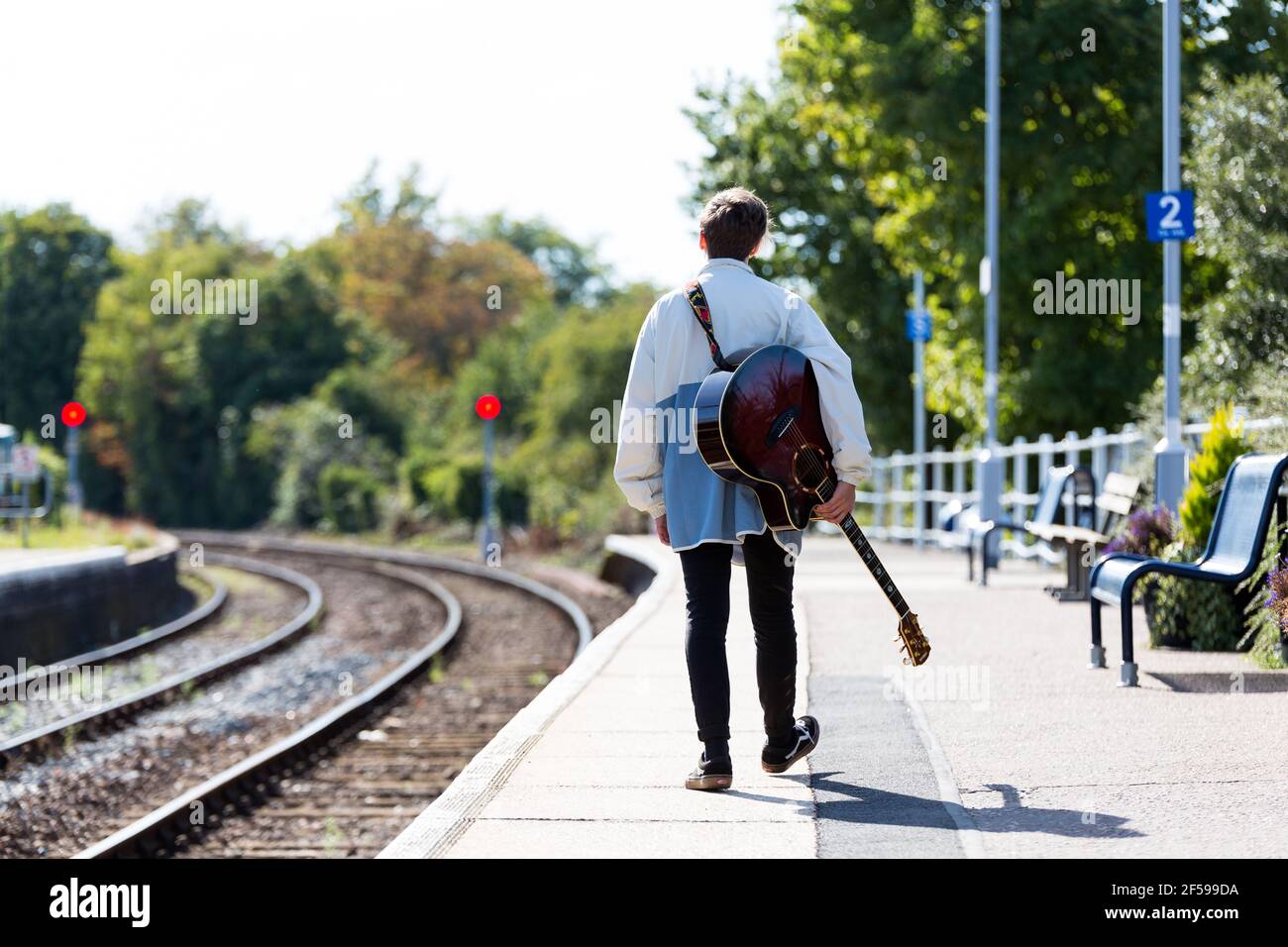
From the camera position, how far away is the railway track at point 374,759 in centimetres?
912

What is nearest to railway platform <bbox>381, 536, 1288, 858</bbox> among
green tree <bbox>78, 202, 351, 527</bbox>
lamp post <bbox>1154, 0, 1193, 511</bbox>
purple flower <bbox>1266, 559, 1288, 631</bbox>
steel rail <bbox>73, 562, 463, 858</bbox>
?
purple flower <bbox>1266, 559, 1288, 631</bbox>

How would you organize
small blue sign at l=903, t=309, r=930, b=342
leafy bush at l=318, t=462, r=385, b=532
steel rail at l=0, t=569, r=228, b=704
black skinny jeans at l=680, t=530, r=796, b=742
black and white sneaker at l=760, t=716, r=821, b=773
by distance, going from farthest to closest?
leafy bush at l=318, t=462, r=385, b=532 → small blue sign at l=903, t=309, r=930, b=342 → steel rail at l=0, t=569, r=228, b=704 → black and white sneaker at l=760, t=716, r=821, b=773 → black skinny jeans at l=680, t=530, r=796, b=742

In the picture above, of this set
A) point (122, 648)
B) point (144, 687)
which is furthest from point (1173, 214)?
point (122, 648)

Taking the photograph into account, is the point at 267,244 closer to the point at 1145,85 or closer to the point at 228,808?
the point at 1145,85

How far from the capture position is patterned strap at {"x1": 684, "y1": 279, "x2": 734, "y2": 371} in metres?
5.68

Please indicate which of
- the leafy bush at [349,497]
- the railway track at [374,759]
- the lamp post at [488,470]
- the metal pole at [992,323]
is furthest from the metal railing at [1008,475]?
the leafy bush at [349,497]

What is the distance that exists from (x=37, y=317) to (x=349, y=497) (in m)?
30.8

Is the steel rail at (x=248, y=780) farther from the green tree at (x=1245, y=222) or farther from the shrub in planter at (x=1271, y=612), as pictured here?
the green tree at (x=1245, y=222)

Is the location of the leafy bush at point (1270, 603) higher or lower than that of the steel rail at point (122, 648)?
higher

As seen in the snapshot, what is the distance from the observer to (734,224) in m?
5.90

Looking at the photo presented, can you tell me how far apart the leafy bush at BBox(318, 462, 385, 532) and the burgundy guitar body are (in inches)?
1575

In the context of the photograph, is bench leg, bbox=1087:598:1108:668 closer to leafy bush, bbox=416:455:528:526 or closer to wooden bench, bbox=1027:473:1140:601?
wooden bench, bbox=1027:473:1140:601

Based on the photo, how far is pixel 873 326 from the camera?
33.7 meters
